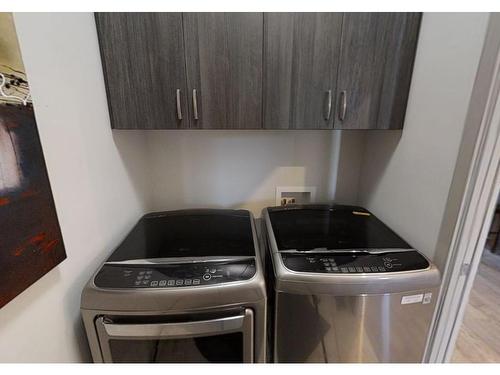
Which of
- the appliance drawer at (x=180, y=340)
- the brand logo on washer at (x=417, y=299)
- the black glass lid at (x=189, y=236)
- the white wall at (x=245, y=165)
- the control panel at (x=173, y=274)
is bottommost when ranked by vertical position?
the appliance drawer at (x=180, y=340)

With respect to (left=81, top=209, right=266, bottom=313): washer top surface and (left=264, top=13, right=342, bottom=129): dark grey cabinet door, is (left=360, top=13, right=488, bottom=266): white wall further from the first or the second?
(left=81, top=209, right=266, bottom=313): washer top surface

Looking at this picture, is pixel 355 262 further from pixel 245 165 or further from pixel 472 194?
pixel 245 165

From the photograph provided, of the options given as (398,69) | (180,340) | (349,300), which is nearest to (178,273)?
(180,340)

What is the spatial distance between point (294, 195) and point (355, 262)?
2.14 ft

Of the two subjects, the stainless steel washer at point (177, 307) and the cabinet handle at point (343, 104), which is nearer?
the stainless steel washer at point (177, 307)

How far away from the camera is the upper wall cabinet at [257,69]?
0.87m

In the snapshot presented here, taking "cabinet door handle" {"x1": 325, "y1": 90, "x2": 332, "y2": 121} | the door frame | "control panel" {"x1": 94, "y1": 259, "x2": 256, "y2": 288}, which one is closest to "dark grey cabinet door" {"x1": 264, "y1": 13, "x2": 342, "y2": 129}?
"cabinet door handle" {"x1": 325, "y1": 90, "x2": 332, "y2": 121}

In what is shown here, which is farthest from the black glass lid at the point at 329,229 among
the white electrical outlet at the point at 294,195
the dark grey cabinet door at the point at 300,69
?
the dark grey cabinet door at the point at 300,69

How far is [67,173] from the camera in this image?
0.73 meters

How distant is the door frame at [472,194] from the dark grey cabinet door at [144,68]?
98 centimetres

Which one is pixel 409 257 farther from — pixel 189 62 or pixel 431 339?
pixel 189 62

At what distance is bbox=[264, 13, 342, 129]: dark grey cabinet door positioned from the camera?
0.89 m

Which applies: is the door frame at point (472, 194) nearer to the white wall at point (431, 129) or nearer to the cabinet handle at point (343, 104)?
the white wall at point (431, 129)

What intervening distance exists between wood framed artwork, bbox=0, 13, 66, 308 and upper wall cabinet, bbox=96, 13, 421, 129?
408mm
